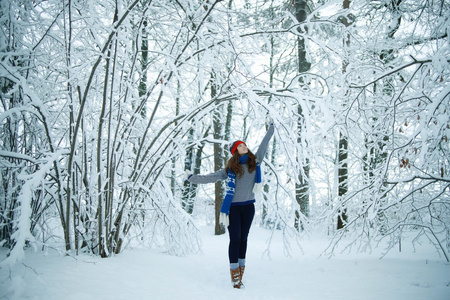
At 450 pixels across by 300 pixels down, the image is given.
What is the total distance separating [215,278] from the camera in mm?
2977

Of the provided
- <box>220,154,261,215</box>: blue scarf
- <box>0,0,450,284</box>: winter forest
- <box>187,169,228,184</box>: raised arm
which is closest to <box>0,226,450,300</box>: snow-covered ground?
<box>0,0,450,284</box>: winter forest

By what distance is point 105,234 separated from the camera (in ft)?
9.47

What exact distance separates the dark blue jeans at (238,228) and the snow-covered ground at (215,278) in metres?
0.35

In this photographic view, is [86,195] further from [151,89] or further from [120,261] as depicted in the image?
[151,89]

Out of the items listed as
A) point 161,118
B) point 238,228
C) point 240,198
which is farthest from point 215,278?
point 161,118

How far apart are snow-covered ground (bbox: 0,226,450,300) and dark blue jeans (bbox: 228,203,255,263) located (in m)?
0.35

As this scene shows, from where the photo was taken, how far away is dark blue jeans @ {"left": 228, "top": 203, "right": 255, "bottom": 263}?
2695 millimetres

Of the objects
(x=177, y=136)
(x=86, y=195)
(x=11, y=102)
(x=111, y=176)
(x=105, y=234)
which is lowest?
(x=105, y=234)

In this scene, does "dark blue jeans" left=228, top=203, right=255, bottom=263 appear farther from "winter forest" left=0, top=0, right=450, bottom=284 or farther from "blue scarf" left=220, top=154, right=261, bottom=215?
"winter forest" left=0, top=0, right=450, bottom=284

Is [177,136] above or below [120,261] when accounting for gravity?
above

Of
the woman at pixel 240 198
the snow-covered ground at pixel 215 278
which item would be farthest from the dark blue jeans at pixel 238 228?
the snow-covered ground at pixel 215 278

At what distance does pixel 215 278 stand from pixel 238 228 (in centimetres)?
74

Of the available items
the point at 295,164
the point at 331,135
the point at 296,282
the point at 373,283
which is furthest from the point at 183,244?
the point at 331,135

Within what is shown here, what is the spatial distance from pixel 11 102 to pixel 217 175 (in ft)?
8.35
